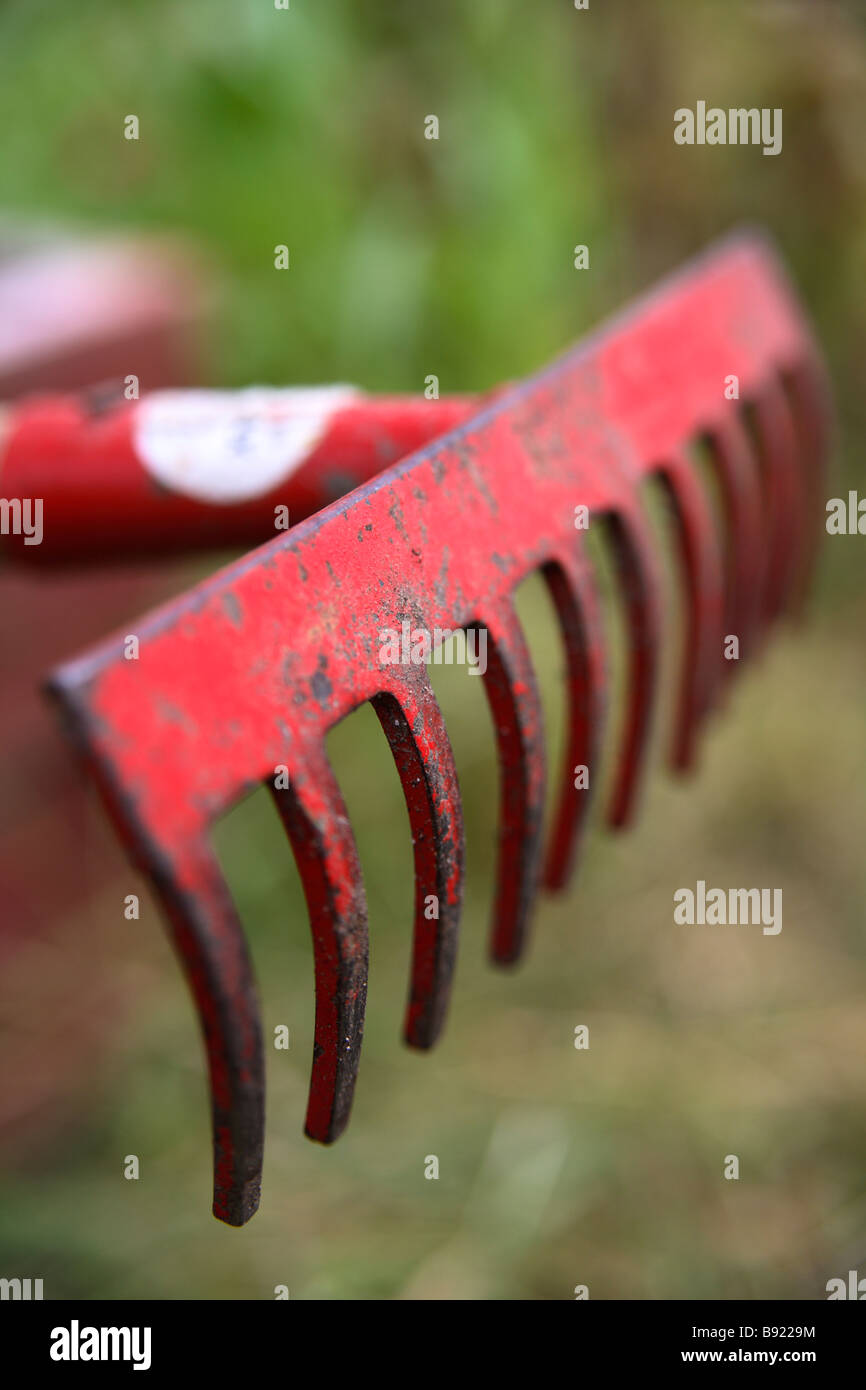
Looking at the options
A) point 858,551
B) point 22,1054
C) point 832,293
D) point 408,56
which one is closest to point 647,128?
point 832,293

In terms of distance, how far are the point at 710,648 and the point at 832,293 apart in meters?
2.07

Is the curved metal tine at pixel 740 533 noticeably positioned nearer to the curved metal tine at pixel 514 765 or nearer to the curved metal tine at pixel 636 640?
the curved metal tine at pixel 636 640

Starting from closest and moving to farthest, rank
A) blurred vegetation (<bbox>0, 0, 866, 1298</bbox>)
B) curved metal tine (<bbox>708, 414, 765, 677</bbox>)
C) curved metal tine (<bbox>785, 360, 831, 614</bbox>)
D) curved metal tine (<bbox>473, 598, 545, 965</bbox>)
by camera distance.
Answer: curved metal tine (<bbox>473, 598, 545, 965</bbox>), curved metal tine (<bbox>708, 414, 765, 677</bbox>), curved metal tine (<bbox>785, 360, 831, 614</bbox>), blurred vegetation (<bbox>0, 0, 866, 1298</bbox>)

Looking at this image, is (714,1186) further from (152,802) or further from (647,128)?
(647,128)

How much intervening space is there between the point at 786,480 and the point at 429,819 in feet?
2.37

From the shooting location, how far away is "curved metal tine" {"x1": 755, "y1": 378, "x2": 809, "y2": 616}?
4.08ft

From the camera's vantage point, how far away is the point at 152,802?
1.80 ft

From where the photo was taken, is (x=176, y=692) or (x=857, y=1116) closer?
(x=176, y=692)

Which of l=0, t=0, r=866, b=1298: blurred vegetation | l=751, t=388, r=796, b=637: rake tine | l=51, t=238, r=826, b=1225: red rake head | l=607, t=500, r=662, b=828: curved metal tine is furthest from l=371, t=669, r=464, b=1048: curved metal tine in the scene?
l=0, t=0, r=866, b=1298: blurred vegetation

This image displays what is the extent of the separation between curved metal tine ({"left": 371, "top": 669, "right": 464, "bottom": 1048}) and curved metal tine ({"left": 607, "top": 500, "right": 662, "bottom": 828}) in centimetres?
33

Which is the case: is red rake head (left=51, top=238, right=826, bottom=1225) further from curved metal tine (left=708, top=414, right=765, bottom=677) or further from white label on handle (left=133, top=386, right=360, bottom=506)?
white label on handle (left=133, top=386, right=360, bottom=506)

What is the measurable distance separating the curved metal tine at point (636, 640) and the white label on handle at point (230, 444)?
9.6 inches

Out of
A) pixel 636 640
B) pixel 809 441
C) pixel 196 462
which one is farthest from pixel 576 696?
pixel 809 441

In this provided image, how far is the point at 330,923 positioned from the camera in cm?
66
